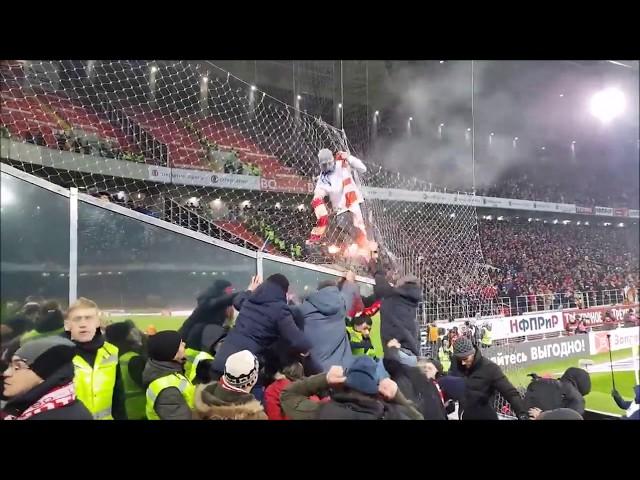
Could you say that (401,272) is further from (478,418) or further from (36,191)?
(36,191)

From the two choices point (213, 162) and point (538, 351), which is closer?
point (213, 162)

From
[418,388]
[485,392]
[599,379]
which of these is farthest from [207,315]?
[599,379]

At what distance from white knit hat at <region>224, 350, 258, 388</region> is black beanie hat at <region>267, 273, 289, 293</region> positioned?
43 cm

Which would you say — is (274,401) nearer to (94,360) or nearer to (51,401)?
(94,360)

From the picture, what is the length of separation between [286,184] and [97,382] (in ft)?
4.97

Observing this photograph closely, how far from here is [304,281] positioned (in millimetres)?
2939

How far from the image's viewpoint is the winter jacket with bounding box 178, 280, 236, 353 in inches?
110

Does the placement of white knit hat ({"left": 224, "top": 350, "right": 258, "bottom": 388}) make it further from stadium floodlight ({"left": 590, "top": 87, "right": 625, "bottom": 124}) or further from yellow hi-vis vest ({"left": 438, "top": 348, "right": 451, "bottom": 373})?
stadium floodlight ({"left": 590, "top": 87, "right": 625, "bottom": 124})

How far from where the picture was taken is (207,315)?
282 centimetres

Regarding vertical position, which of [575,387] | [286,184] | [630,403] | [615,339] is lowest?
[630,403]
